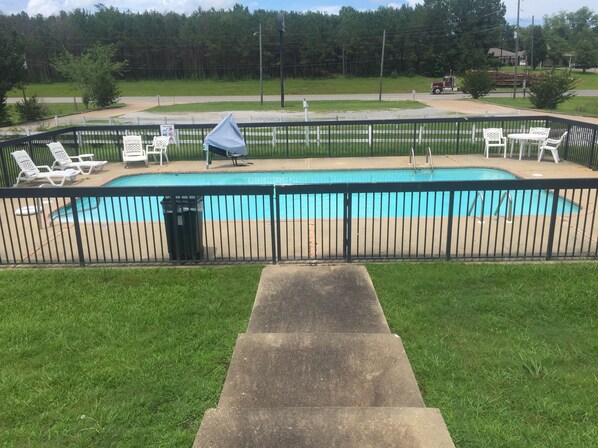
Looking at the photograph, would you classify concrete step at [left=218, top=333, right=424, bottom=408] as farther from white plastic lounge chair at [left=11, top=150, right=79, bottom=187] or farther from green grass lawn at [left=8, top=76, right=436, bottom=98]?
green grass lawn at [left=8, top=76, right=436, bottom=98]

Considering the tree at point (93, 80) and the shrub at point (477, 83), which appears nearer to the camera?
the tree at point (93, 80)

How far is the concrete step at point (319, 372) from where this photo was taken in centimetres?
371

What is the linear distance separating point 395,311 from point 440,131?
580 inches

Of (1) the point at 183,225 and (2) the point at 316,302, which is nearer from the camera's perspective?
(2) the point at 316,302

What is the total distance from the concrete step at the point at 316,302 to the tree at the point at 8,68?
101 feet

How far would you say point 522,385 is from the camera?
155 inches

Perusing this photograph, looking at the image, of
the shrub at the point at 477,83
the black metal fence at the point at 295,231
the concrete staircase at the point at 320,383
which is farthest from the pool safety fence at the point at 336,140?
the shrub at the point at 477,83

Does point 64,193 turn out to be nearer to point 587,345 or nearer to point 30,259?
point 30,259

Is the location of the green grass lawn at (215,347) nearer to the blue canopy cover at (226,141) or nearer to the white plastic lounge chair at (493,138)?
the blue canopy cover at (226,141)

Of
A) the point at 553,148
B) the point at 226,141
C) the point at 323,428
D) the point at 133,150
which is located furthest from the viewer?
the point at 133,150

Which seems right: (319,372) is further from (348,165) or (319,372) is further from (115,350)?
(348,165)

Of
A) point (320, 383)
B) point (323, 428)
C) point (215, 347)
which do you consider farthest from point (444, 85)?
point (323, 428)

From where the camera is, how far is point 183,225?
22.6ft

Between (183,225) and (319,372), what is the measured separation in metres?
3.53
